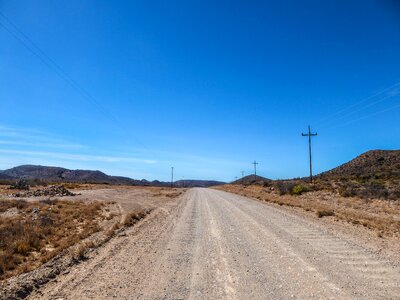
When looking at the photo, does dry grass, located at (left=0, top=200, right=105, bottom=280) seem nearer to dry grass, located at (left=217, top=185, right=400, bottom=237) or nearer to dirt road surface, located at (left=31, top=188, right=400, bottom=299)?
dirt road surface, located at (left=31, top=188, right=400, bottom=299)

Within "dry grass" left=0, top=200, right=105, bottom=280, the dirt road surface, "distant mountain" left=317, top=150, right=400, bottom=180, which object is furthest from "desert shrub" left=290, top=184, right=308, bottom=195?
the dirt road surface

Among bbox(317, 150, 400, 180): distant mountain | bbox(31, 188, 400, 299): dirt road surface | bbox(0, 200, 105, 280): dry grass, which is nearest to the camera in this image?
bbox(31, 188, 400, 299): dirt road surface

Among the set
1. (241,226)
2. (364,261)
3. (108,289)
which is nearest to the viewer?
(108,289)

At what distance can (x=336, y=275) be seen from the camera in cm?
816

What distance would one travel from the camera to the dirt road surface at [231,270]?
23.2 feet

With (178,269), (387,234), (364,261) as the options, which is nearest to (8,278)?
(178,269)

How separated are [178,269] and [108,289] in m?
2.08

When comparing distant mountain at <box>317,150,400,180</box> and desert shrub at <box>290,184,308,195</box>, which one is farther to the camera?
distant mountain at <box>317,150,400,180</box>

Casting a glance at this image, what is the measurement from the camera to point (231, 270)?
28.8 feet

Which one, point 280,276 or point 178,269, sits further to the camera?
point 178,269

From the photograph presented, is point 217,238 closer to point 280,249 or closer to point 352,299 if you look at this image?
point 280,249

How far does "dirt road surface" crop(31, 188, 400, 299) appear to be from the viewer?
23.2 ft

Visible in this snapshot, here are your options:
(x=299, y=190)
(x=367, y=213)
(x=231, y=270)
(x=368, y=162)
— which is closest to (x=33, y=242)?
(x=231, y=270)

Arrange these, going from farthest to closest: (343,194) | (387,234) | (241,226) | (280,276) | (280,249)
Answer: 1. (343,194)
2. (241,226)
3. (387,234)
4. (280,249)
5. (280,276)
